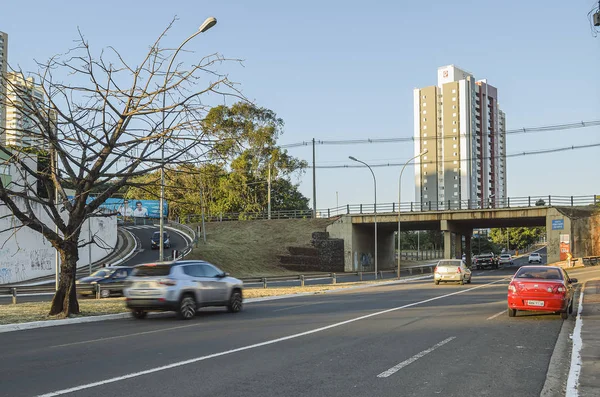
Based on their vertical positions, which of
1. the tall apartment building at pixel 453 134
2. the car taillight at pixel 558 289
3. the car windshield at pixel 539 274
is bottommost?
the car taillight at pixel 558 289

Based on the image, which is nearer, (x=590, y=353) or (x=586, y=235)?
(x=590, y=353)

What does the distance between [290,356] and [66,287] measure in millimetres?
10053

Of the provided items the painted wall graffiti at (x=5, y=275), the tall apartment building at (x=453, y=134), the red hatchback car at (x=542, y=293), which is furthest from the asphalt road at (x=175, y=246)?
the tall apartment building at (x=453, y=134)

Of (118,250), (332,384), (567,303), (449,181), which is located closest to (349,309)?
(567,303)

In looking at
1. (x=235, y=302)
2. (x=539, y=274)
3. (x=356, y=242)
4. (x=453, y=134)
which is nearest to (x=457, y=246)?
(x=356, y=242)

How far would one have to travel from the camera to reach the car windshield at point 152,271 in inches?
685

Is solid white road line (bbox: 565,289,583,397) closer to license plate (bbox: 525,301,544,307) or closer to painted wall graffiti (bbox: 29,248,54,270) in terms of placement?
license plate (bbox: 525,301,544,307)

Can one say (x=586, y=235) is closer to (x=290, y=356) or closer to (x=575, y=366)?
(x=575, y=366)

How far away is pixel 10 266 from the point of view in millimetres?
37219

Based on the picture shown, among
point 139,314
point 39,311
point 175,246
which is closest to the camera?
point 139,314

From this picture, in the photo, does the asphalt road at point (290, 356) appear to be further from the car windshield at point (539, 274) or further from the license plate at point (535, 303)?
the car windshield at point (539, 274)

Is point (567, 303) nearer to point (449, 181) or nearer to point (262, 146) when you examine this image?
point (262, 146)

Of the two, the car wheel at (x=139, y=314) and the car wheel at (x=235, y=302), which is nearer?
the car wheel at (x=139, y=314)

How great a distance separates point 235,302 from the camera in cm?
1961
